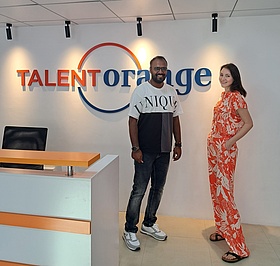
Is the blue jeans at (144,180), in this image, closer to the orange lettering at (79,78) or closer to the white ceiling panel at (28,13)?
the orange lettering at (79,78)

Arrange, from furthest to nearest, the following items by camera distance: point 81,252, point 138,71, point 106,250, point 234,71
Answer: point 138,71
point 234,71
point 106,250
point 81,252

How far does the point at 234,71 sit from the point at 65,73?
80.7 inches

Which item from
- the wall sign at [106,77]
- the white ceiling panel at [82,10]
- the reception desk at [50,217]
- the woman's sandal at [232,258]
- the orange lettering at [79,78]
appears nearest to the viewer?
the reception desk at [50,217]

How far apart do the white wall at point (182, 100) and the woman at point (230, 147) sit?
2.16ft

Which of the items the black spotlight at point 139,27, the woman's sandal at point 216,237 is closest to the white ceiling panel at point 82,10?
the black spotlight at point 139,27

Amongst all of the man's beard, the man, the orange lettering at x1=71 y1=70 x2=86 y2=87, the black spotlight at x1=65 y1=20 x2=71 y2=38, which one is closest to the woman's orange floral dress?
the man

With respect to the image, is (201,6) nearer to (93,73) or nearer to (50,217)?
(93,73)

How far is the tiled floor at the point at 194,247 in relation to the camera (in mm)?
2523

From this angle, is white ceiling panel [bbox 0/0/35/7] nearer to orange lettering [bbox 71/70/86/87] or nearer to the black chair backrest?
orange lettering [bbox 71/70/86/87]

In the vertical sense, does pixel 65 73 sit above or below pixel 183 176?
above

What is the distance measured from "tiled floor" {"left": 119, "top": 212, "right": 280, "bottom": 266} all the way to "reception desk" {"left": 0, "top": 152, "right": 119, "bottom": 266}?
100 cm

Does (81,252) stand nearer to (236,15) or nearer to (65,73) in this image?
(65,73)

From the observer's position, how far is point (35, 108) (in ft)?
12.3

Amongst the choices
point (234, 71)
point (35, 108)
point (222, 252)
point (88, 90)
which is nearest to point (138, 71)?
point (88, 90)
